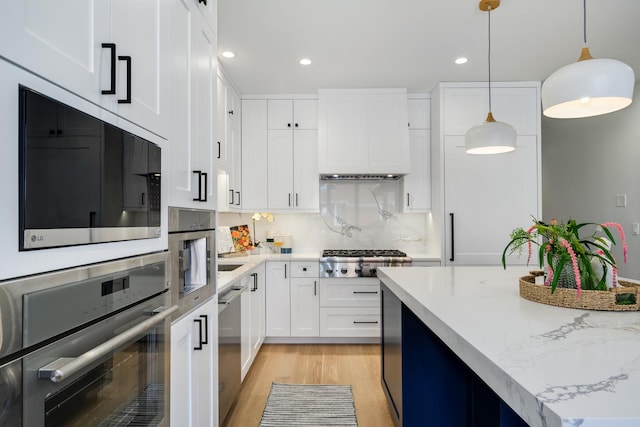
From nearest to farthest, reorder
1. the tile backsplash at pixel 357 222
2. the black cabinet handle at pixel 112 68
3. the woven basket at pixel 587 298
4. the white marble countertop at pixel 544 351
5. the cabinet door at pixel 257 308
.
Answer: the white marble countertop at pixel 544 351, the black cabinet handle at pixel 112 68, the woven basket at pixel 587 298, the cabinet door at pixel 257 308, the tile backsplash at pixel 357 222

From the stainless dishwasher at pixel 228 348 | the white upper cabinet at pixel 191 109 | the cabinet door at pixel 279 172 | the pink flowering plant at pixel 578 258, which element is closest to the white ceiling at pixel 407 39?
the cabinet door at pixel 279 172

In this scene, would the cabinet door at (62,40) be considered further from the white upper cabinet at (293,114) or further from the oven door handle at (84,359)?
the white upper cabinet at (293,114)

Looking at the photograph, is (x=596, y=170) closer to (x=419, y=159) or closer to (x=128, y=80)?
(x=419, y=159)

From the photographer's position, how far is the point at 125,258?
0.98m

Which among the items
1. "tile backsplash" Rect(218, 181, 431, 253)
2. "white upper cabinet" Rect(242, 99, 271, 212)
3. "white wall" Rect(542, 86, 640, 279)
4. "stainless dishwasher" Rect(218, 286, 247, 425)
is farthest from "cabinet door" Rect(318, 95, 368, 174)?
"white wall" Rect(542, 86, 640, 279)

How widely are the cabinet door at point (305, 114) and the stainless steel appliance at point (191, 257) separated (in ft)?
6.91

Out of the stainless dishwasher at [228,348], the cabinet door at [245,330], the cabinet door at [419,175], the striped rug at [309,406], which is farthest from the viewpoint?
the cabinet door at [419,175]

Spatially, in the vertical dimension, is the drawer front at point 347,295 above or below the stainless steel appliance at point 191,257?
below

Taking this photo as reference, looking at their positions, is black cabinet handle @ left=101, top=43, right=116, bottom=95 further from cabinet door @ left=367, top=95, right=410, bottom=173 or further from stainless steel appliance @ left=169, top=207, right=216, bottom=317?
cabinet door @ left=367, top=95, right=410, bottom=173

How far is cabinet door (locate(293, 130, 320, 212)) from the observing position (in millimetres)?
3635

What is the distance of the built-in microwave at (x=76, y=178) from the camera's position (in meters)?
0.65

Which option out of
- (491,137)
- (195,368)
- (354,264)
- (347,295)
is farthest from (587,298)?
(347,295)

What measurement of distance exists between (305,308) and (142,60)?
2.77 metres

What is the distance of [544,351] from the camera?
33.9 inches
